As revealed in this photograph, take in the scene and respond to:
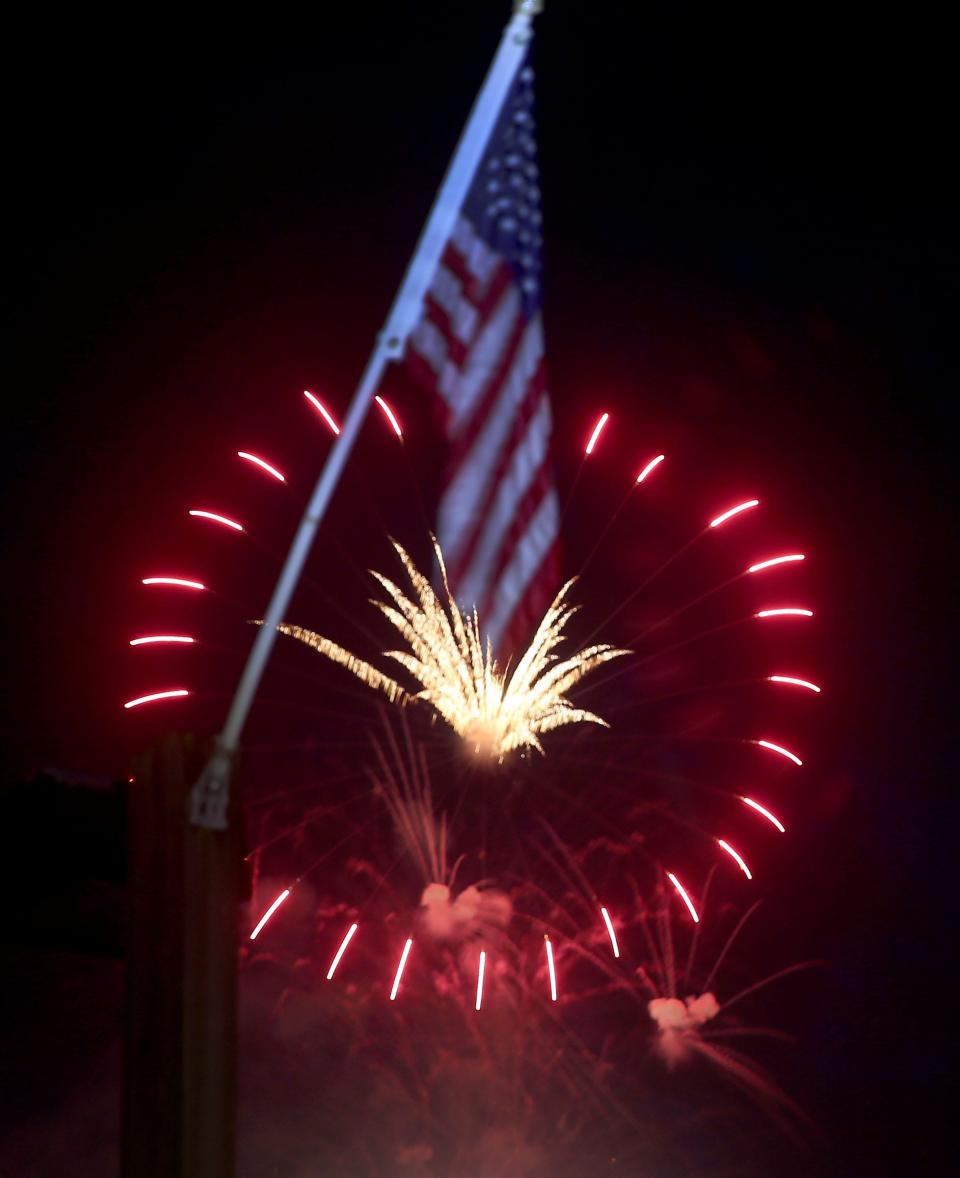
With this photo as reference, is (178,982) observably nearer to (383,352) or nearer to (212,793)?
(212,793)

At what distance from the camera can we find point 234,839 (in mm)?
2441

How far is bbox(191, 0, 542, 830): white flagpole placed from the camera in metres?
2.38

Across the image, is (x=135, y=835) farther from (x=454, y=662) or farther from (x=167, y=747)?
(x=454, y=662)

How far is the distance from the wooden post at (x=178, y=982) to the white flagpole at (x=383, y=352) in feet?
0.19

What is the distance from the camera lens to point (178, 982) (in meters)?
2.30

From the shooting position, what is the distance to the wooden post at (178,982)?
227 cm

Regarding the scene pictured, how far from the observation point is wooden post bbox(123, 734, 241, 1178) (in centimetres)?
227

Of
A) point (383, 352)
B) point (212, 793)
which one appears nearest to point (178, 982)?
point (212, 793)

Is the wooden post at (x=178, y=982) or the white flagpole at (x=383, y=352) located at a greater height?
the white flagpole at (x=383, y=352)

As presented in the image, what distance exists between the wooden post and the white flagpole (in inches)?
2.2

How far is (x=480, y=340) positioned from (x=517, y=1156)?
20263mm

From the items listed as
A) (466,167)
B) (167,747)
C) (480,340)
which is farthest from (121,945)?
(480,340)

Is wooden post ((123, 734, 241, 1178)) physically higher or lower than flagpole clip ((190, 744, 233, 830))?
lower

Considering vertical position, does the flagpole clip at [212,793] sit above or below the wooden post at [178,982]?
above
